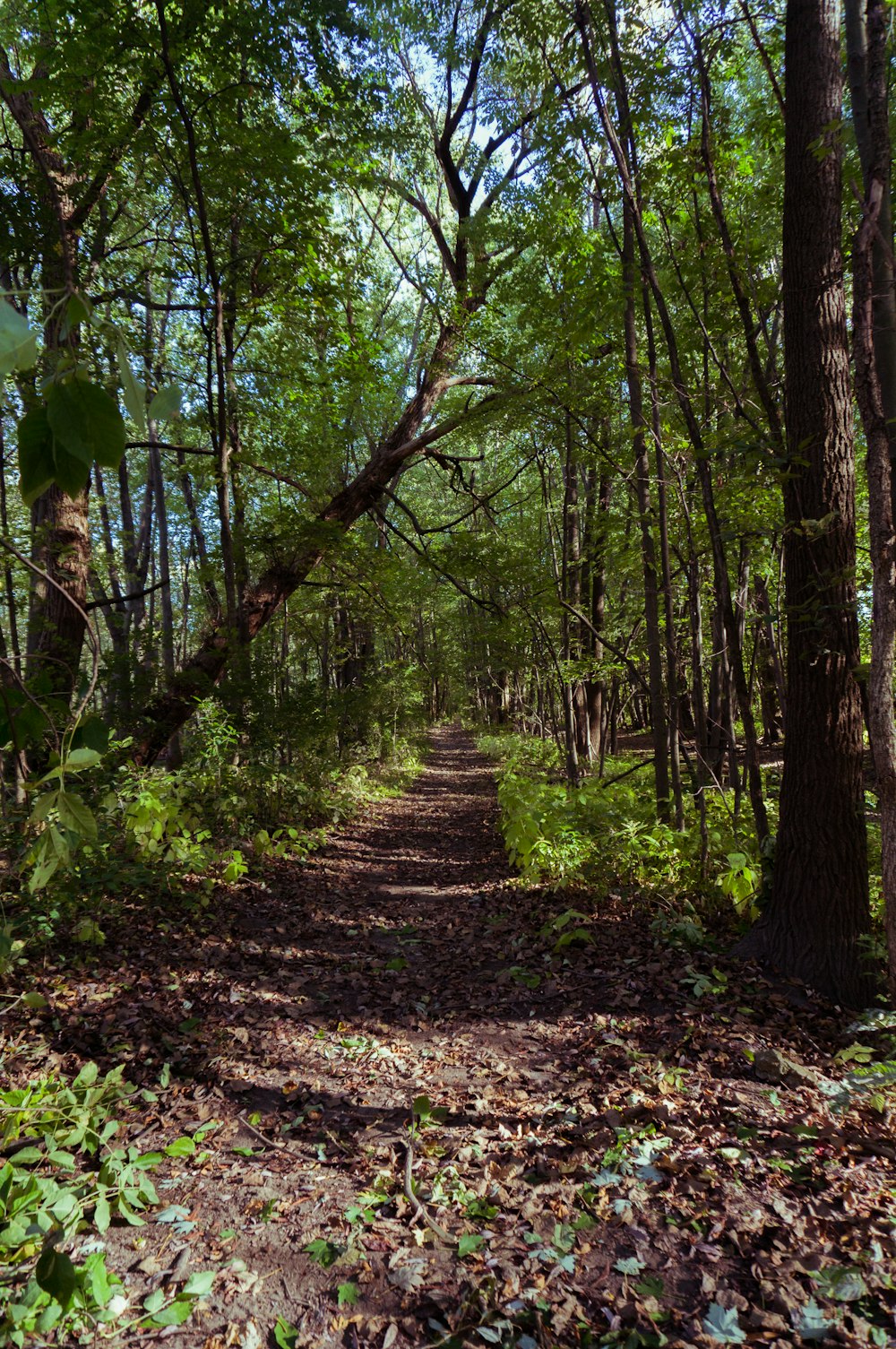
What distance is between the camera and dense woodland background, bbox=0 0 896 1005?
2.94m


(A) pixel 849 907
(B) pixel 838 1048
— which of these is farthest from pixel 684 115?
(B) pixel 838 1048

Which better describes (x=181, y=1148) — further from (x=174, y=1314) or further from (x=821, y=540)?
(x=821, y=540)

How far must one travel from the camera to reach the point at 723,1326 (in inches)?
72.4

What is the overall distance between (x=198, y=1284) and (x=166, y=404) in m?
2.63

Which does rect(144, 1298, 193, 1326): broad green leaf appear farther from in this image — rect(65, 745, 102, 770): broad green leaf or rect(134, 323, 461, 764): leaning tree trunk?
rect(134, 323, 461, 764): leaning tree trunk

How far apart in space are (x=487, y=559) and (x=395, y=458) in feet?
6.77

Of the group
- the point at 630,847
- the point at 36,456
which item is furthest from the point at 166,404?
the point at 630,847

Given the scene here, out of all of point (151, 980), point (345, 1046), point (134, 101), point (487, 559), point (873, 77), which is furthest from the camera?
point (487, 559)

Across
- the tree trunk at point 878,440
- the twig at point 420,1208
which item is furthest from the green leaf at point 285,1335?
the tree trunk at point 878,440

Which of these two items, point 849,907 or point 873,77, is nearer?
point 873,77

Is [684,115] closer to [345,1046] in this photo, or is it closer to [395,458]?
[395,458]

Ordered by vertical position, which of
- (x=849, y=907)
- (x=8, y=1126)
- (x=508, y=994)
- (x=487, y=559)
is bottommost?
(x=508, y=994)

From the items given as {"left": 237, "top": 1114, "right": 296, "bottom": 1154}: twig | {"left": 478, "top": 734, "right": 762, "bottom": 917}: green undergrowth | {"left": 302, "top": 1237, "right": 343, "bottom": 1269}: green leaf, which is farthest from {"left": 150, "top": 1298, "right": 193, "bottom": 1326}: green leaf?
{"left": 478, "top": 734, "right": 762, "bottom": 917}: green undergrowth

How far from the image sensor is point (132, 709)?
7.79m
